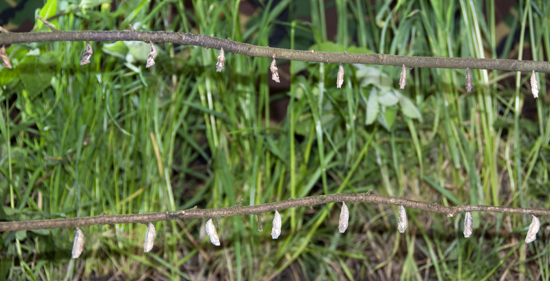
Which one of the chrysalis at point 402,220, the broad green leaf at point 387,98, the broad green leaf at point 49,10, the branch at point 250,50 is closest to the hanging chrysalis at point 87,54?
Answer: the branch at point 250,50

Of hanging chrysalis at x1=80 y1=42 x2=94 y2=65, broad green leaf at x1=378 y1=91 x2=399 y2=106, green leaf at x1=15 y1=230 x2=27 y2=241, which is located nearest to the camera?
hanging chrysalis at x1=80 y1=42 x2=94 y2=65

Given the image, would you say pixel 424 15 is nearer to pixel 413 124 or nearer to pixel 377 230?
pixel 413 124

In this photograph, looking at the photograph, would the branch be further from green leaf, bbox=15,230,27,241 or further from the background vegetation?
green leaf, bbox=15,230,27,241

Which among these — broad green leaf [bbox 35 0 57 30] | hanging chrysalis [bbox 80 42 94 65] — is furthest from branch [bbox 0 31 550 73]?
broad green leaf [bbox 35 0 57 30]

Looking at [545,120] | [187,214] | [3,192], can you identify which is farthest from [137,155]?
[545,120]

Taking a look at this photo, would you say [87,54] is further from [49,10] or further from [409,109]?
[409,109]

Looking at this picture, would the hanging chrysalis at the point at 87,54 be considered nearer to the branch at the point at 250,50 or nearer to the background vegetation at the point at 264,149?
the branch at the point at 250,50

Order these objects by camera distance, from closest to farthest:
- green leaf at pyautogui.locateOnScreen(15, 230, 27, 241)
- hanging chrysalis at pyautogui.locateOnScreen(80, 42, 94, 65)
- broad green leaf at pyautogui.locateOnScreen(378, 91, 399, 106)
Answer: hanging chrysalis at pyautogui.locateOnScreen(80, 42, 94, 65), green leaf at pyautogui.locateOnScreen(15, 230, 27, 241), broad green leaf at pyautogui.locateOnScreen(378, 91, 399, 106)
